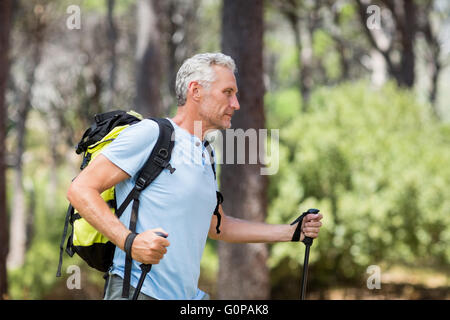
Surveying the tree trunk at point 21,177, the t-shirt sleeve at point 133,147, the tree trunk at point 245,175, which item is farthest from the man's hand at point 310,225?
the tree trunk at point 21,177

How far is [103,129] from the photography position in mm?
2877

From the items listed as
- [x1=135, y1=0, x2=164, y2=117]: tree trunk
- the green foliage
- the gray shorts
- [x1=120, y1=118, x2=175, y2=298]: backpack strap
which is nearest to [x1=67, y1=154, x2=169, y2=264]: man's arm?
[x1=120, y1=118, x2=175, y2=298]: backpack strap

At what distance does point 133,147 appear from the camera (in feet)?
8.75

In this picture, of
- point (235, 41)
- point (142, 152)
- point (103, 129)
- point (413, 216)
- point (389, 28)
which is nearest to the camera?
point (142, 152)

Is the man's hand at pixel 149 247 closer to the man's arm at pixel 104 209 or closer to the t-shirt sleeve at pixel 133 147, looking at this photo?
the man's arm at pixel 104 209

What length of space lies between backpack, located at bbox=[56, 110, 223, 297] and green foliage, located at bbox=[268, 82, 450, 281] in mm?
7833

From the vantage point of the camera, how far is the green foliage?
34.7 feet

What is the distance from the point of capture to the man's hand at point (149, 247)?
2480 mm

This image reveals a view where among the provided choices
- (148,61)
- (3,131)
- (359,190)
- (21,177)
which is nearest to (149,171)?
(3,131)

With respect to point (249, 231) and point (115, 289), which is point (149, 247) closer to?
point (115, 289)

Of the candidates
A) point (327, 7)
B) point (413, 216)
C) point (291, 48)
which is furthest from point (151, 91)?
point (291, 48)

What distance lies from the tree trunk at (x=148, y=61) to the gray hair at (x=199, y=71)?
36.1ft

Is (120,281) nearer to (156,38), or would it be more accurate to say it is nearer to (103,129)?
(103,129)

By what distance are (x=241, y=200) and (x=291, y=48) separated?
33.1 m
